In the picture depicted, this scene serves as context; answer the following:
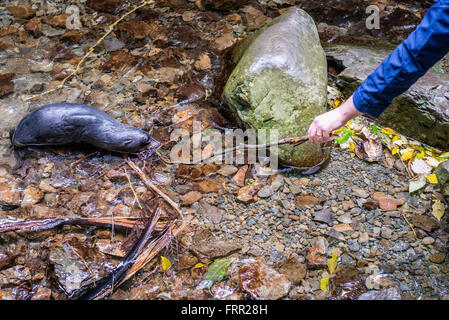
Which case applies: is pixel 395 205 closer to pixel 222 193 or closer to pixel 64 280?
pixel 222 193

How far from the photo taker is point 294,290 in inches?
92.4

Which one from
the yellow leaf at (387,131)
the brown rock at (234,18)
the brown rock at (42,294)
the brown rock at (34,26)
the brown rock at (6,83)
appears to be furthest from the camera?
the brown rock at (234,18)

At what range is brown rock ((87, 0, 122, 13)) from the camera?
5195 mm

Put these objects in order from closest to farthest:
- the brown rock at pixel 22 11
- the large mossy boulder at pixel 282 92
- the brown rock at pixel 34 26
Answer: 1. the large mossy boulder at pixel 282 92
2. the brown rock at pixel 34 26
3. the brown rock at pixel 22 11

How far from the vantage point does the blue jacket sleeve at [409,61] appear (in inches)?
64.2

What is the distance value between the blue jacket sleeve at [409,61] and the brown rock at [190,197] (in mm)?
1483

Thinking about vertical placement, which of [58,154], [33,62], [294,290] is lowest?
[294,290]

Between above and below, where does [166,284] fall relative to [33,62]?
below

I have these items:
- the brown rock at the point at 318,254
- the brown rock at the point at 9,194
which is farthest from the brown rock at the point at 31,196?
the brown rock at the point at 318,254

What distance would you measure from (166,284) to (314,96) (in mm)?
2026

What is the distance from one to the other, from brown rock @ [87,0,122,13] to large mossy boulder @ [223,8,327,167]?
2.76 meters

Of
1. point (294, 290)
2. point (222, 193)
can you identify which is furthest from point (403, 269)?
point (222, 193)

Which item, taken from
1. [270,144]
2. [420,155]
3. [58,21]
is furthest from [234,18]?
[420,155]

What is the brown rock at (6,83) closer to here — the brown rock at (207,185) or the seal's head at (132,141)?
the seal's head at (132,141)
